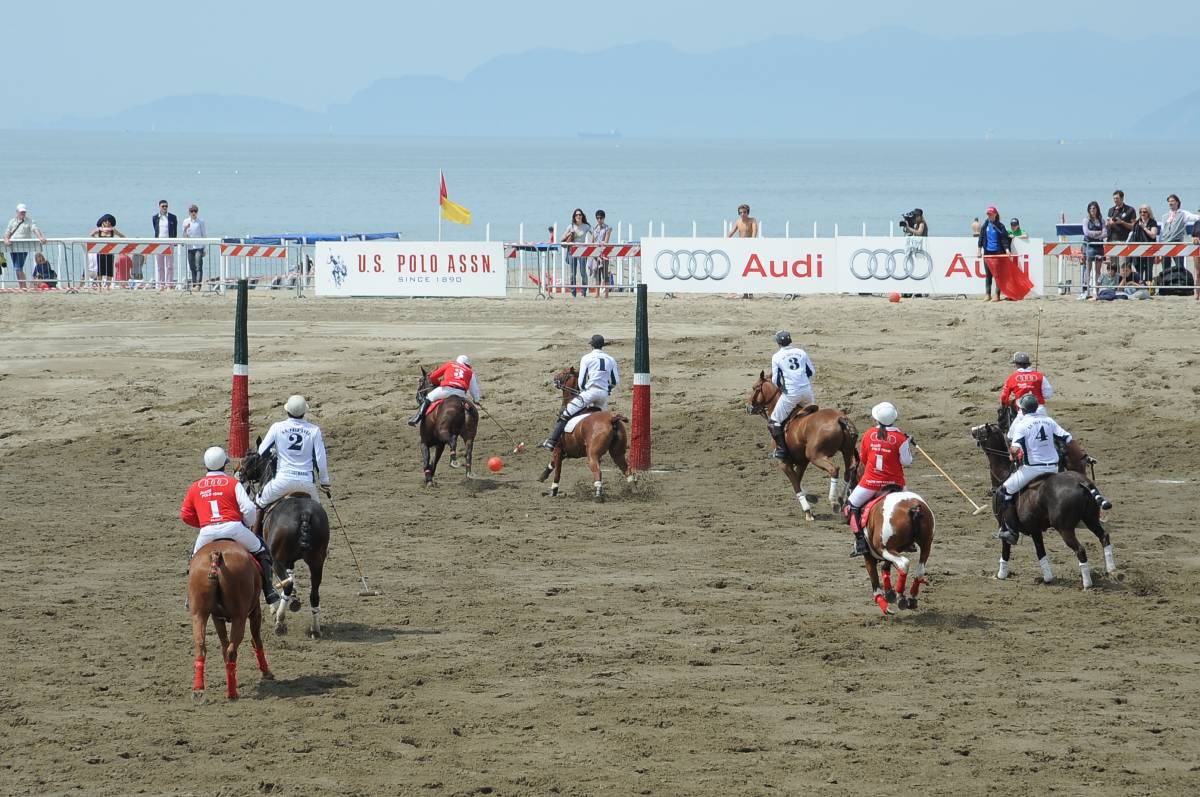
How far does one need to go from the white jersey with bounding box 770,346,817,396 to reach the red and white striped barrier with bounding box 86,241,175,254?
61.7 feet

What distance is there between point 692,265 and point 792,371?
13156mm

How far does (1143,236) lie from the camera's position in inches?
1246

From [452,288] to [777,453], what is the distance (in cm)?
1521

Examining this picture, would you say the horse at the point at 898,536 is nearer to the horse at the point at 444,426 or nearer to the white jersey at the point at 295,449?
the white jersey at the point at 295,449

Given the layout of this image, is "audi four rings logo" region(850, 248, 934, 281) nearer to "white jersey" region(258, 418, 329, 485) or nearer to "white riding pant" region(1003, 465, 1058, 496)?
"white riding pant" region(1003, 465, 1058, 496)

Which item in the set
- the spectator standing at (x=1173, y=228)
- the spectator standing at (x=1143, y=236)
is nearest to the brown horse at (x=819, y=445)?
the spectator standing at (x=1143, y=236)

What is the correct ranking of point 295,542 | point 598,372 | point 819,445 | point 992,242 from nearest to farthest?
point 295,542
point 819,445
point 598,372
point 992,242

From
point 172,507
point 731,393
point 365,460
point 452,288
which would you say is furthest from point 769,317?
point 172,507

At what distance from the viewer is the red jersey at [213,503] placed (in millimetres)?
12867

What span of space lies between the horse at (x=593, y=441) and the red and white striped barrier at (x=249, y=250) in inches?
615

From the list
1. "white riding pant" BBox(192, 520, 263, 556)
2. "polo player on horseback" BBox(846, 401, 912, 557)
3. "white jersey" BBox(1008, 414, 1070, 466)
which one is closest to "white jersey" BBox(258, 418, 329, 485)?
"white riding pant" BBox(192, 520, 263, 556)

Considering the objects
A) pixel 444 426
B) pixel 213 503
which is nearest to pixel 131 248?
pixel 444 426

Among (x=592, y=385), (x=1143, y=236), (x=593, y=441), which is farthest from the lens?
(x=1143, y=236)

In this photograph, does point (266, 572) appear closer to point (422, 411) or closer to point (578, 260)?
point (422, 411)
